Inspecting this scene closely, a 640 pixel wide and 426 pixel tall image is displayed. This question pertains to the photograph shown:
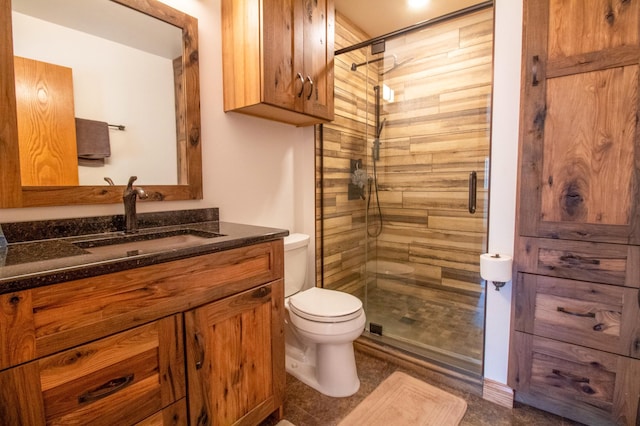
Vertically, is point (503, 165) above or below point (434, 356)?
above

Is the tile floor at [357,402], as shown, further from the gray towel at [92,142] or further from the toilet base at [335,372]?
the gray towel at [92,142]

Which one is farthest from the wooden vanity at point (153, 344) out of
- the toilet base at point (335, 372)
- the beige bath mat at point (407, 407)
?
the beige bath mat at point (407, 407)

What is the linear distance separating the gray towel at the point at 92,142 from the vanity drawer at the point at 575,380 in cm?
211

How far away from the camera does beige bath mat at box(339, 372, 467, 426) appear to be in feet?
4.98

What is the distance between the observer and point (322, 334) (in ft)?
5.38

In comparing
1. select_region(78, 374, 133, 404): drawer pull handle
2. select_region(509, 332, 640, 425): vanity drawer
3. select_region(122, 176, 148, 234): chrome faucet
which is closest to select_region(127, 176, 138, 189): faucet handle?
select_region(122, 176, 148, 234): chrome faucet

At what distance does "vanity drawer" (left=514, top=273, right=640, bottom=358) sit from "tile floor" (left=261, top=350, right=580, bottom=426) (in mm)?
419

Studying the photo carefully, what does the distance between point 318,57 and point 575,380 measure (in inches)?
82.2

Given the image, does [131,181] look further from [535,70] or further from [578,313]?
[578,313]

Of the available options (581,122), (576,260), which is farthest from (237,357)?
(581,122)

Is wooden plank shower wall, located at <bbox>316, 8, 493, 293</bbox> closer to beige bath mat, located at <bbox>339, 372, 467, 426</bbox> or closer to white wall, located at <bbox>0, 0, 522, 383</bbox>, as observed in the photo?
white wall, located at <bbox>0, 0, 522, 383</bbox>

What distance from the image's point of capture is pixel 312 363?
6.46 feet

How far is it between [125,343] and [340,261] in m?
1.81

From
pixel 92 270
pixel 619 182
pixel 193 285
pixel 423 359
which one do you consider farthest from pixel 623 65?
pixel 92 270
